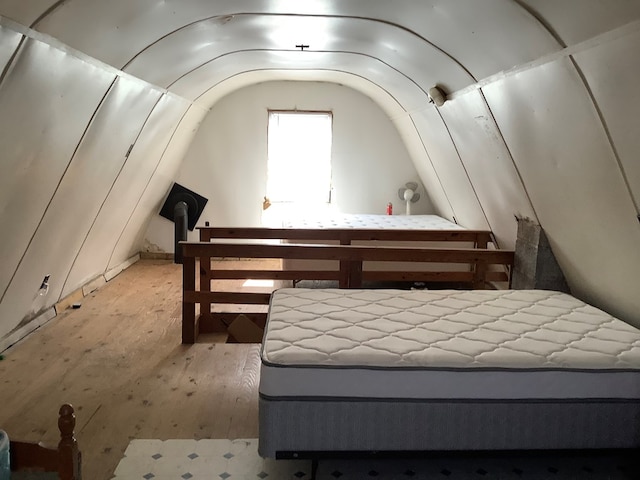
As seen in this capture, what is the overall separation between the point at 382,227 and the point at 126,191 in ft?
7.43

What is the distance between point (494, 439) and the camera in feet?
7.41

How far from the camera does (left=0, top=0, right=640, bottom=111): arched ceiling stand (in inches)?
84.2

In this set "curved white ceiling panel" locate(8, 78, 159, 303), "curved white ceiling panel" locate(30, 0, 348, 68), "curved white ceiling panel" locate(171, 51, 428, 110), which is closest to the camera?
"curved white ceiling panel" locate(30, 0, 348, 68)

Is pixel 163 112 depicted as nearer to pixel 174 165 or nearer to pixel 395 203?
pixel 174 165

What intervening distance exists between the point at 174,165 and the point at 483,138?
3717 millimetres

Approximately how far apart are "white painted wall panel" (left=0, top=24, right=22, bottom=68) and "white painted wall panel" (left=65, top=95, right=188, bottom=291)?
2.11 metres

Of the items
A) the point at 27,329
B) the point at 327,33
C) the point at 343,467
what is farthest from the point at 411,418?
the point at 27,329

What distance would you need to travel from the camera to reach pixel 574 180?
2730mm

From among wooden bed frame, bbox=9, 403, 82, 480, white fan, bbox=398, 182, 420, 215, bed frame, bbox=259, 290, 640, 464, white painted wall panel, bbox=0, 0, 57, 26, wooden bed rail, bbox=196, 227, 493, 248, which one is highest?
white painted wall panel, bbox=0, 0, 57, 26

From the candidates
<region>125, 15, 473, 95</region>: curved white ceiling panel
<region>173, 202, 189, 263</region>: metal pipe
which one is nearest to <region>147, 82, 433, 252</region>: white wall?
<region>173, 202, 189, 263</region>: metal pipe

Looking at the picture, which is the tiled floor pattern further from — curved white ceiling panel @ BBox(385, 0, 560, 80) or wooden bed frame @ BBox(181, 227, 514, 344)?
curved white ceiling panel @ BBox(385, 0, 560, 80)

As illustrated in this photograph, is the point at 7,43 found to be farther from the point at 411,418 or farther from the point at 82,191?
the point at 411,418

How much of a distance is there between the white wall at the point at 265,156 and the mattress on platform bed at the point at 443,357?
398cm

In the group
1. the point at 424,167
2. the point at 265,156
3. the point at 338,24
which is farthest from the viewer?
the point at 265,156
